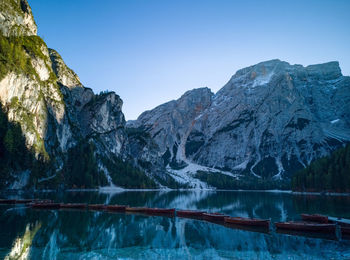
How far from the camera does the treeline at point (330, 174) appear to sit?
116m

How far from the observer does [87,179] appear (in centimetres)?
16762

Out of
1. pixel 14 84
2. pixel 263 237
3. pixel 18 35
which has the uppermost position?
pixel 18 35

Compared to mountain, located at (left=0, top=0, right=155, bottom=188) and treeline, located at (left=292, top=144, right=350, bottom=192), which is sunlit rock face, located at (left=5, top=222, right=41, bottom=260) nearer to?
mountain, located at (left=0, top=0, right=155, bottom=188)

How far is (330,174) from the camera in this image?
398 ft

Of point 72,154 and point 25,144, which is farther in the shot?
point 72,154

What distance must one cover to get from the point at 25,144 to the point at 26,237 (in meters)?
98.4

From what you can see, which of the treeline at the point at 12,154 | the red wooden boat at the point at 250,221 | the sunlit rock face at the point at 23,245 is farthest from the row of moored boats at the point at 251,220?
the treeline at the point at 12,154

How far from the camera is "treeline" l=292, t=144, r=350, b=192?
115688 millimetres

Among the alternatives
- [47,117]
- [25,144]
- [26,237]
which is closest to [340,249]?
[26,237]

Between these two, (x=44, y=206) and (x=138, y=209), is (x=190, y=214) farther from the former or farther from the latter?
(x=44, y=206)

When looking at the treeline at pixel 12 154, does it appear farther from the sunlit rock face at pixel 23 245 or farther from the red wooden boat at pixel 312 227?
the red wooden boat at pixel 312 227

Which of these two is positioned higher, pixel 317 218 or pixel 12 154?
pixel 12 154

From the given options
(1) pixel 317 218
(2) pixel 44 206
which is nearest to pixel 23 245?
(2) pixel 44 206

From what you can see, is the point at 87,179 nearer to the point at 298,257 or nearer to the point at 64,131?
the point at 64,131
